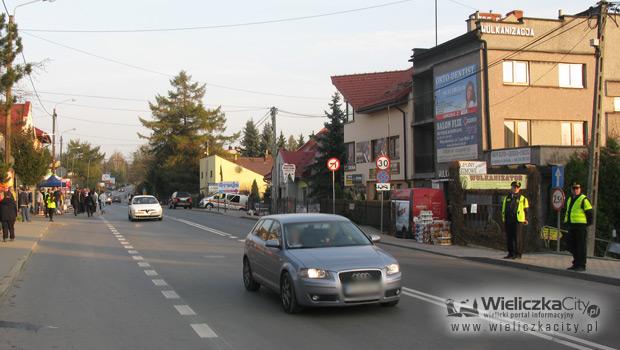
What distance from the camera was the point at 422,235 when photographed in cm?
2156

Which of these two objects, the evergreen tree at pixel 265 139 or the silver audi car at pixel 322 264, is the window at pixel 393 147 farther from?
the evergreen tree at pixel 265 139

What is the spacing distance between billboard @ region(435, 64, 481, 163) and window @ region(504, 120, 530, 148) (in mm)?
1498

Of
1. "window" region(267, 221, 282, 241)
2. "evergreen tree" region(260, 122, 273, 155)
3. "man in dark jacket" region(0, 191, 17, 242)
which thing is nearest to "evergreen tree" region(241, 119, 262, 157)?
"evergreen tree" region(260, 122, 273, 155)

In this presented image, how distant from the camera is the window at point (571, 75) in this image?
32.2 meters

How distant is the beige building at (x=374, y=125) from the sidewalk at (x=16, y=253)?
16.6 metres

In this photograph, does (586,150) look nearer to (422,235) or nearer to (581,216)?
(422,235)

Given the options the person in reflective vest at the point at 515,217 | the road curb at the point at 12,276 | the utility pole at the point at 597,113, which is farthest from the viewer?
the utility pole at the point at 597,113

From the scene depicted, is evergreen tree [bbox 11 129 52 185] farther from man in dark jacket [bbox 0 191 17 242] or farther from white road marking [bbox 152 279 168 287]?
white road marking [bbox 152 279 168 287]

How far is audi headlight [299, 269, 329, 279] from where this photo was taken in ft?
28.0

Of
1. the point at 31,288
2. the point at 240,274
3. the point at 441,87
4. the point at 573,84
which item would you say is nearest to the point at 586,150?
the point at 573,84

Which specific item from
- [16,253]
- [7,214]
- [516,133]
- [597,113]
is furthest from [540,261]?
[516,133]

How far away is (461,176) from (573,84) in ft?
50.0

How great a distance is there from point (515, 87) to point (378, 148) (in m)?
11.3

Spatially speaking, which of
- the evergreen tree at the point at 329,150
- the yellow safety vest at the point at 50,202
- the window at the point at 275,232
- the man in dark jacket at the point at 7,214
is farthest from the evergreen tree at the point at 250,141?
the window at the point at 275,232
